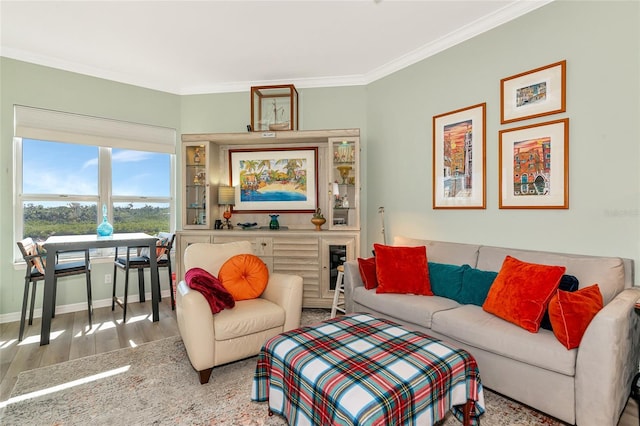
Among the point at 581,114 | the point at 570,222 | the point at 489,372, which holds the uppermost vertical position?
the point at 581,114

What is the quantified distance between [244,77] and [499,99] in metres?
2.94

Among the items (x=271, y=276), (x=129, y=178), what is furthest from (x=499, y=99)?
(x=129, y=178)

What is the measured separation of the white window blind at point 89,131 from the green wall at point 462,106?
87 millimetres

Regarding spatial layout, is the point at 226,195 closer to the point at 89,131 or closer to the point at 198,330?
the point at 89,131

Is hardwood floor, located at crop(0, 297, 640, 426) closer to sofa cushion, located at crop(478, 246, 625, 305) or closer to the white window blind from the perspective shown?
sofa cushion, located at crop(478, 246, 625, 305)

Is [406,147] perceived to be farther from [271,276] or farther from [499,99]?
[271,276]

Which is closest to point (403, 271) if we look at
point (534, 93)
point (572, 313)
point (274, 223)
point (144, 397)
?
point (572, 313)

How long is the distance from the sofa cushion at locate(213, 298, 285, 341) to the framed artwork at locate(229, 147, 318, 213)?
1886mm

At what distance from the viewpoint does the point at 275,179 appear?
435 centimetres

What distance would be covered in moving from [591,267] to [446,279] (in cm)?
96

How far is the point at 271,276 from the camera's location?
287 cm

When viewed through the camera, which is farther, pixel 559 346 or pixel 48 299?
pixel 48 299

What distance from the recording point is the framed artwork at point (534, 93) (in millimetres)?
2445

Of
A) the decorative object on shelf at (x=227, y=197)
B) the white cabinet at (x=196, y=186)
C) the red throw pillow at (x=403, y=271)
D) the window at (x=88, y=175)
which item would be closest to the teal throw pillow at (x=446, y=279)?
the red throw pillow at (x=403, y=271)
